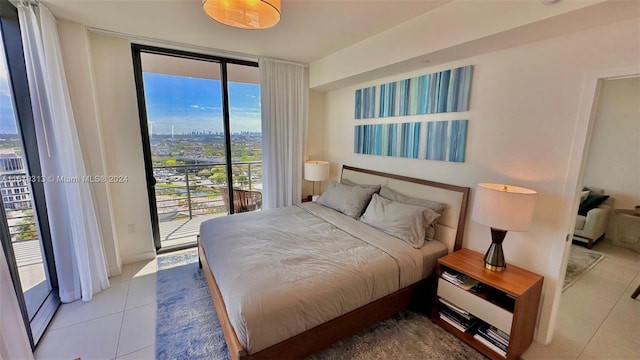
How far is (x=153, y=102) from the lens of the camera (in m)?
3.17

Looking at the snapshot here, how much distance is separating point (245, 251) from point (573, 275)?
3.62m

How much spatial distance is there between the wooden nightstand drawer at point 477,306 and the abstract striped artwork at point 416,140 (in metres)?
1.15

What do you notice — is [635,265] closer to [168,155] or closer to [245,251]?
[245,251]

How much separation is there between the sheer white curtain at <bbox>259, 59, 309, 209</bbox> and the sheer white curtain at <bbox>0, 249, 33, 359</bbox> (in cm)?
258

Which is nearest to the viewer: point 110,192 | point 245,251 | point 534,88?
point 534,88

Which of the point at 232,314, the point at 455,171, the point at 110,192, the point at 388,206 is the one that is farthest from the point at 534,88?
the point at 110,192

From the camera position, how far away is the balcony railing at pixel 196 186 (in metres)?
3.57

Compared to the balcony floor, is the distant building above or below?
above

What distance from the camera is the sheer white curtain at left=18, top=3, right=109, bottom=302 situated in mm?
2023

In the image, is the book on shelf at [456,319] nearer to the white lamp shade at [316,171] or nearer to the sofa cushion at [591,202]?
the white lamp shade at [316,171]

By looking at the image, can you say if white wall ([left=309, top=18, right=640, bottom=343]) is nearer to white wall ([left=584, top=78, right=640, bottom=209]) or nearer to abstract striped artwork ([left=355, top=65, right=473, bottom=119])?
abstract striped artwork ([left=355, top=65, right=473, bottom=119])

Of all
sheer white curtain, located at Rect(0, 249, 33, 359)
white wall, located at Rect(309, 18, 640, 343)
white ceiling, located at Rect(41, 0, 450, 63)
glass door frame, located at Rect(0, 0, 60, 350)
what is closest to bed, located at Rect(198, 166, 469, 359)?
white wall, located at Rect(309, 18, 640, 343)

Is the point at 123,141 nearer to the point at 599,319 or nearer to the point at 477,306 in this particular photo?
the point at 477,306

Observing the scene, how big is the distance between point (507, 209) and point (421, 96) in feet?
4.66
